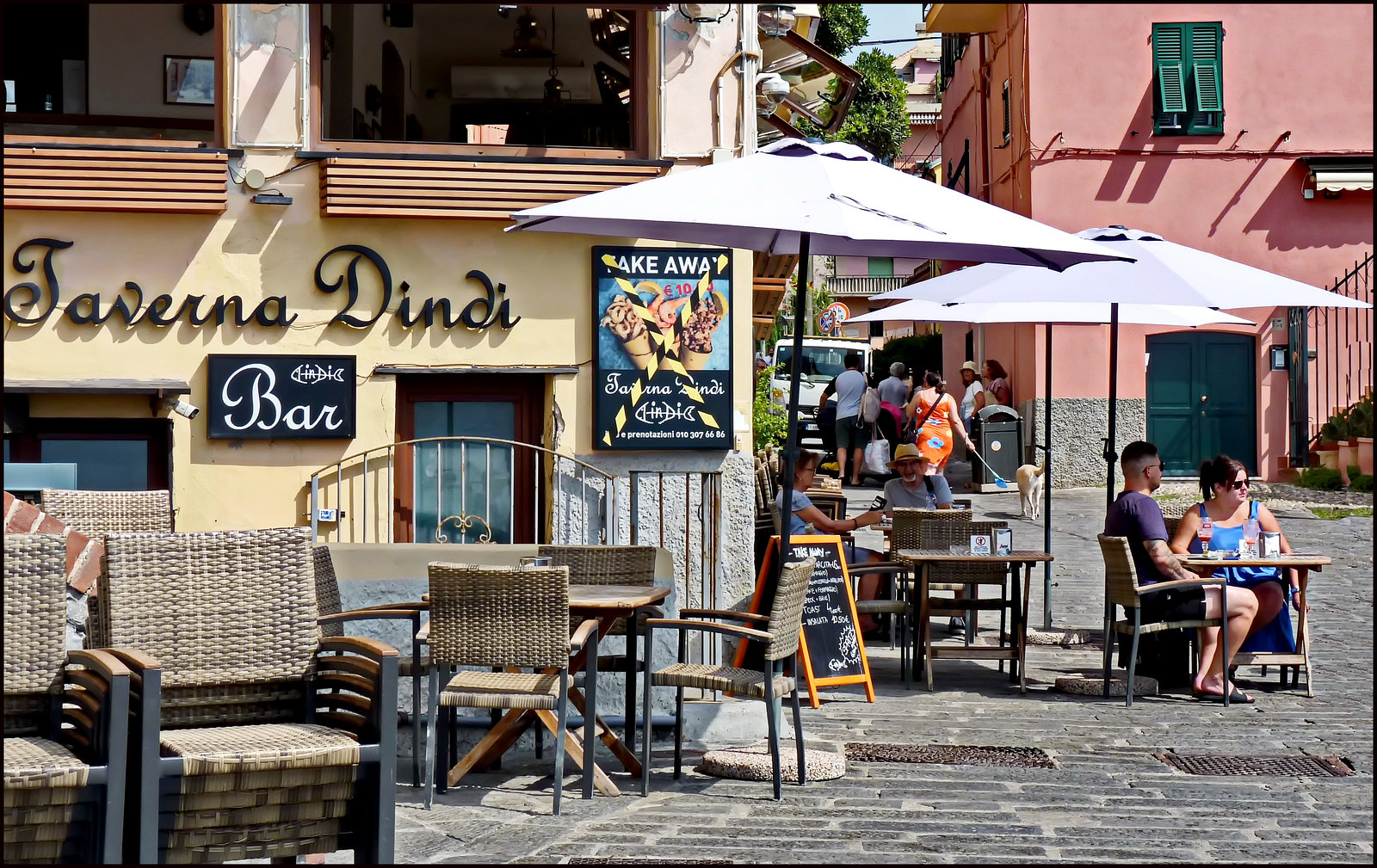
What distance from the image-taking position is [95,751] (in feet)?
12.5

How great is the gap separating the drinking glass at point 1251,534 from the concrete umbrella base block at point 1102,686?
3.10 ft

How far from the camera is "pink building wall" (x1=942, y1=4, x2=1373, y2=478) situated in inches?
848

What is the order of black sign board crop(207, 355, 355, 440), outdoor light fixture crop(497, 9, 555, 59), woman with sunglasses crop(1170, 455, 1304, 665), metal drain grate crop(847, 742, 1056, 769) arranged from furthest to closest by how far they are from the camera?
outdoor light fixture crop(497, 9, 555, 59), black sign board crop(207, 355, 355, 440), woman with sunglasses crop(1170, 455, 1304, 665), metal drain grate crop(847, 742, 1056, 769)

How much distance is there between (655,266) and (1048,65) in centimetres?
1427

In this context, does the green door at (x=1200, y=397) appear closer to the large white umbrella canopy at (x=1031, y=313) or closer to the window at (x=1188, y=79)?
the window at (x=1188, y=79)

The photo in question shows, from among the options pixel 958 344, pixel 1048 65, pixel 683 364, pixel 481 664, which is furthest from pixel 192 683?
pixel 958 344

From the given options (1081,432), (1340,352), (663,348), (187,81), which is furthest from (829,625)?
(1340,352)

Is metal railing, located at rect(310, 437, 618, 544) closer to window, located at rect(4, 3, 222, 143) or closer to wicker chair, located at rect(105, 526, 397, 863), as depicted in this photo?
window, located at rect(4, 3, 222, 143)

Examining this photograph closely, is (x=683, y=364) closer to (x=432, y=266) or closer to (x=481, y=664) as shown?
(x=432, y=266)

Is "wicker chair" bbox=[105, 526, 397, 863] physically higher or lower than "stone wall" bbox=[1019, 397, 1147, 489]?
lower

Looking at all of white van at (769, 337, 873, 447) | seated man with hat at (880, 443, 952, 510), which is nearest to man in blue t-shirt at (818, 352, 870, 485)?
white van at (769, 337, 873, 447)

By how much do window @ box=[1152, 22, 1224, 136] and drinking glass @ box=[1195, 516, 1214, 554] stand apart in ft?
47.3

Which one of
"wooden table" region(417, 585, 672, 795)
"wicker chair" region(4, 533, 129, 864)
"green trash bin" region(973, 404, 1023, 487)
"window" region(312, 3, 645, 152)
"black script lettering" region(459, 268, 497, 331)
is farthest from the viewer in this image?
"green trash bin" region(973, 404, 1023, 487)

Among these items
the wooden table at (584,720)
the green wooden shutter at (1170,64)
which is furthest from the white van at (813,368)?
the wooden table at (584,720)
